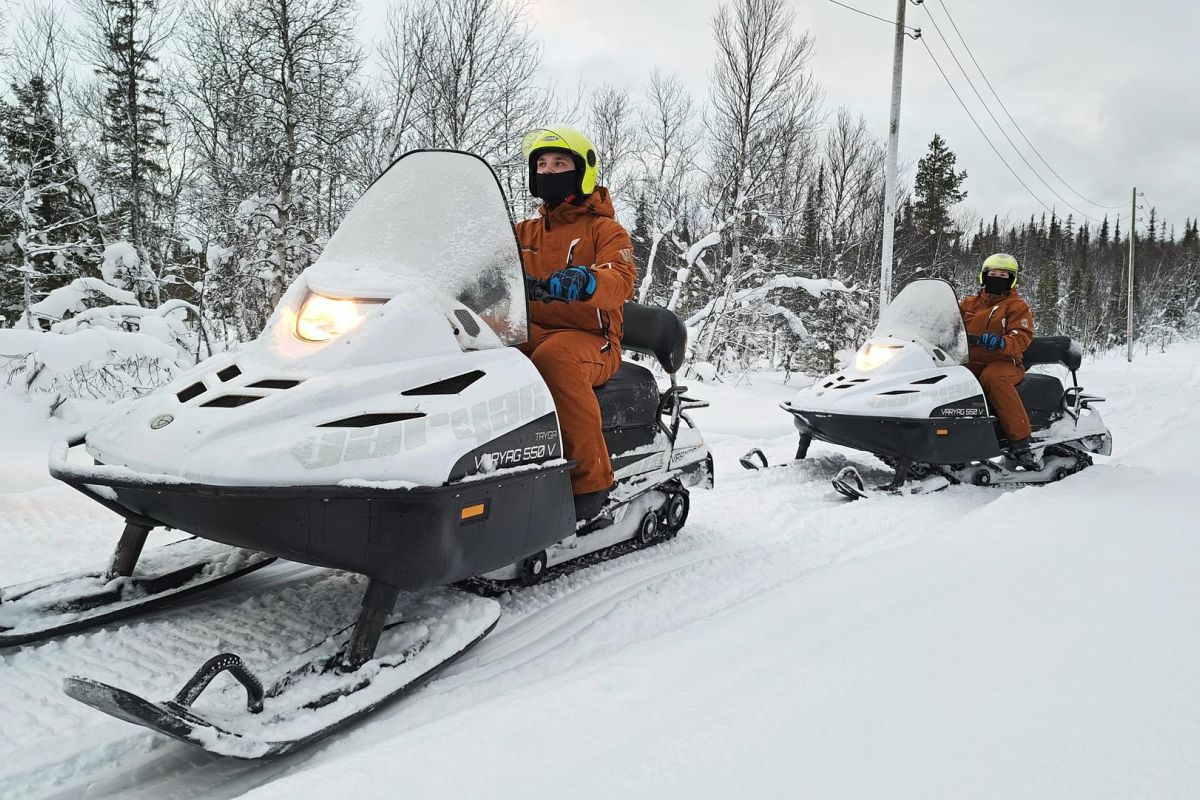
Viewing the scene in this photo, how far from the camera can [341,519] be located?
183 centimetres

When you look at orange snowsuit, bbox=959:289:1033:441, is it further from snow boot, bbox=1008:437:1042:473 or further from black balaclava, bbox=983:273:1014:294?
snow boot, bbox=1008:437:1042:473

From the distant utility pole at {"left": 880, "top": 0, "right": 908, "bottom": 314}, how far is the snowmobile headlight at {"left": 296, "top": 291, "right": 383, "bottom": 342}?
36.6 feet

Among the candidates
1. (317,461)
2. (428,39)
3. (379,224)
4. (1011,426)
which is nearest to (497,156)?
(428,39)

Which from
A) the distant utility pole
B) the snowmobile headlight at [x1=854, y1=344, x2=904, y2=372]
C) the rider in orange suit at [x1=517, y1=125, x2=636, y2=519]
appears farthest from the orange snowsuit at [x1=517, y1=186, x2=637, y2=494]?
the distant utility pole

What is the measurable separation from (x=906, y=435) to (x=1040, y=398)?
2033mm

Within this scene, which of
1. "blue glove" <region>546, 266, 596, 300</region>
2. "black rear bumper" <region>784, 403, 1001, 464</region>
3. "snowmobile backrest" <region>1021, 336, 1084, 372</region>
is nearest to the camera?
"blue glove" <region>546, 266, 596, 300</region>

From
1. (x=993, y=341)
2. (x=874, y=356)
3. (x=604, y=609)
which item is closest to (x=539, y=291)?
(x=604, y=609)

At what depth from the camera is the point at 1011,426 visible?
5.39m

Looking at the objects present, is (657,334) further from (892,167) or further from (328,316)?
(892,167)

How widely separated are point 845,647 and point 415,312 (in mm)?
1607

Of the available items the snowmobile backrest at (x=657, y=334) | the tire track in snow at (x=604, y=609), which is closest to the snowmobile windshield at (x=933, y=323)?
the tire track in snow at (x=604, y=609)

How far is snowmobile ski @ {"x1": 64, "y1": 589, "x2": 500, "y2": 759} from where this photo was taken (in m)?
1.45

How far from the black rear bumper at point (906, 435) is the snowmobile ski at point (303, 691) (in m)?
3.38

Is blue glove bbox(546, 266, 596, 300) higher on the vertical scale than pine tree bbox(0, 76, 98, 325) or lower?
lower
